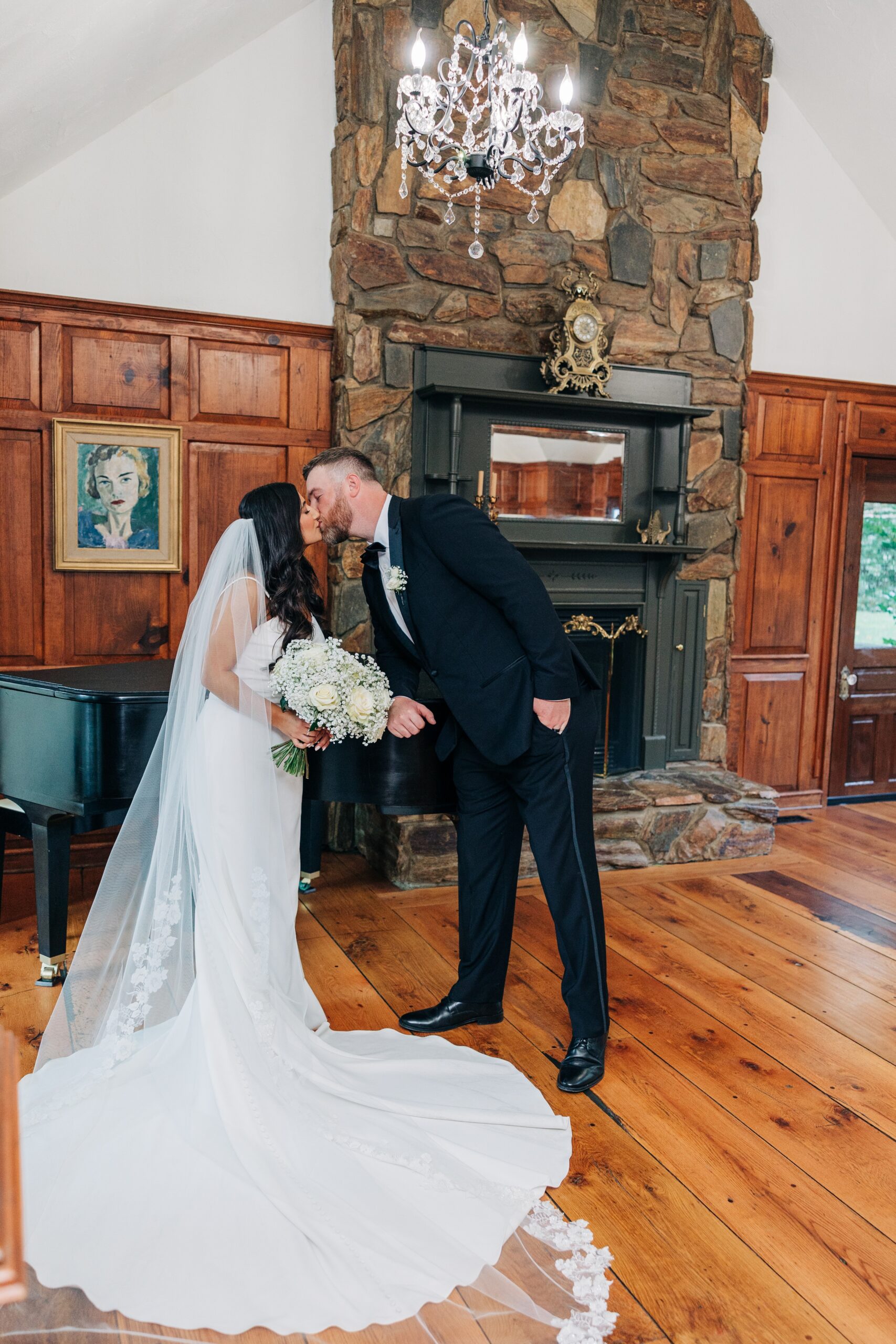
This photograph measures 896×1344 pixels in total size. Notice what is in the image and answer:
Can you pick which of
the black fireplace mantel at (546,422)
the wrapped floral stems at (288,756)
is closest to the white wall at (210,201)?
the black fireplace mantel at (546,422)

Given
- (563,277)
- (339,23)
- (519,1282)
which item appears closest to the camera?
(519,1282)

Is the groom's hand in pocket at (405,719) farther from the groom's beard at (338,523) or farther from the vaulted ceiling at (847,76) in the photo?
the vaulted ceiling at (847,76)

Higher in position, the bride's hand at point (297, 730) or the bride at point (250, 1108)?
the bride's hand at point (297, 730)

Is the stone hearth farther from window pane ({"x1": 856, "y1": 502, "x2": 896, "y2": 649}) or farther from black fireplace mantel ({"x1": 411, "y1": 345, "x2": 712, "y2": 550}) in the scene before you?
window pane ({"x1": 856, "y1": 502, "x2": 896, "y2": 649})

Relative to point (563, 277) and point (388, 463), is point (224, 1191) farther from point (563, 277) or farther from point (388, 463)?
point (563, 277)

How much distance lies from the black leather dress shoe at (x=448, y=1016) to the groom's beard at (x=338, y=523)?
1404 millimetres

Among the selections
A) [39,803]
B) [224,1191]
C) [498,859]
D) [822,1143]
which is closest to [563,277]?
[498,859]

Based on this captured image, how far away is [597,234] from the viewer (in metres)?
4.87

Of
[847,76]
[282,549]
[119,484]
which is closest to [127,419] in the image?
[119,484]

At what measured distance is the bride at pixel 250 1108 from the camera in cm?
182

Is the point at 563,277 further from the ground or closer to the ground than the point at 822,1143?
further from the ground

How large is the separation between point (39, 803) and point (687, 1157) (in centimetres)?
205

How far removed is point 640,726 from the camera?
202 inches

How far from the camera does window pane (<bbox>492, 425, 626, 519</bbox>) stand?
4758 millimetres
